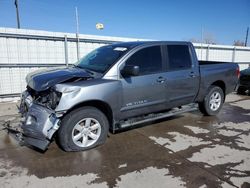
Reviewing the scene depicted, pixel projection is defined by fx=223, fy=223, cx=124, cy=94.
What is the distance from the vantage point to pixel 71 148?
3.78 m

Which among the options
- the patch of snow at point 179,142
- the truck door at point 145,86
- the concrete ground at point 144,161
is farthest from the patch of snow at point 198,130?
the truck door at point 145,86

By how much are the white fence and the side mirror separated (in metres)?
5.02

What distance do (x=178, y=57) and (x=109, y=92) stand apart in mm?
2063

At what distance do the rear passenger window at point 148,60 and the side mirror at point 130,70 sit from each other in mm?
207

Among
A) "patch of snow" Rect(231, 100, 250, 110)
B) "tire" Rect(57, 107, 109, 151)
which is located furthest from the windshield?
"patch of snow" Rect(231, 100, 250, 110)

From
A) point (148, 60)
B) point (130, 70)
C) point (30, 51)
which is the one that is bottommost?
point (130, 70)

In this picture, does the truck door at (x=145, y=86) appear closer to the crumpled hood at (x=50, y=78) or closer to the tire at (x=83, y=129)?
the tire at (x=83, y=129)

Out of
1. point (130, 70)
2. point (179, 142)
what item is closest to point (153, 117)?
point (179, 142)

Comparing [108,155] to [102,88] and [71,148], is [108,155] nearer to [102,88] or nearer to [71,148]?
[71,148]

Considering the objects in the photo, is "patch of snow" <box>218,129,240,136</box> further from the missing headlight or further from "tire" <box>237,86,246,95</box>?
"tire" <box>237,86,246,95</box>

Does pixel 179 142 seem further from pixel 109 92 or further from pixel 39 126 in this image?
pixel 39 126

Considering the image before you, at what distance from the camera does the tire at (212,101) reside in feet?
19.3

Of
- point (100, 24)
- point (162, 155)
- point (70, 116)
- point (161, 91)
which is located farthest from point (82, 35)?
point (162, 155)

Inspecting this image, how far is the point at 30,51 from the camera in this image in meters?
7.87
